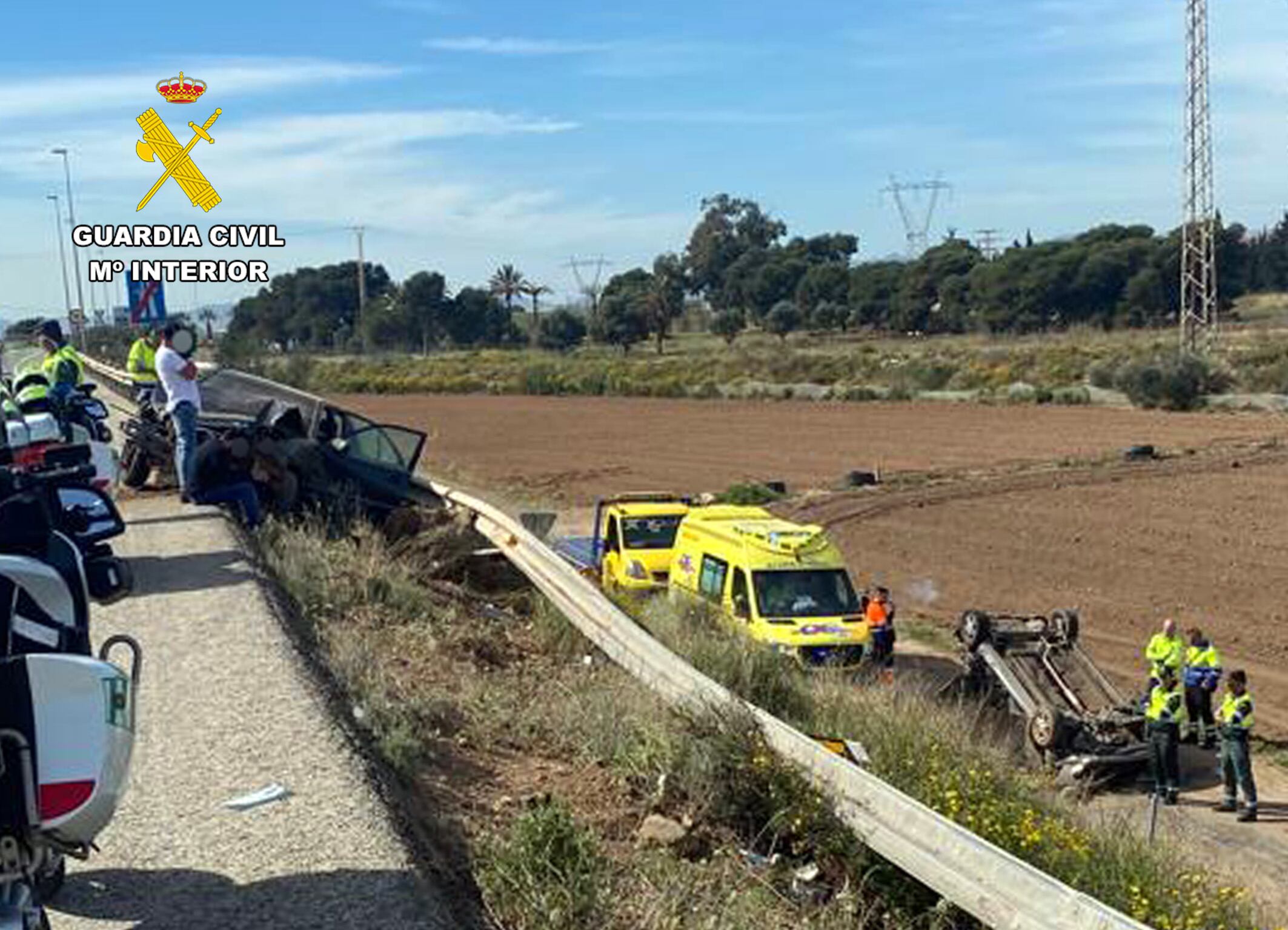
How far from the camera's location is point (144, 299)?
2056cm

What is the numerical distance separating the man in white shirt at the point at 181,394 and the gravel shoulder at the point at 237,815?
435 centimetres

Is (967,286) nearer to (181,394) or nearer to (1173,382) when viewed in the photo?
(1173,382)

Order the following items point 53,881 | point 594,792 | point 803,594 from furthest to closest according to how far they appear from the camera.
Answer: point 803,594 → point 594,792 → point 53,881

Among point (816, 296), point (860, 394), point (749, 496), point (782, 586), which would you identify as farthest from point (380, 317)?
point (782, 586)

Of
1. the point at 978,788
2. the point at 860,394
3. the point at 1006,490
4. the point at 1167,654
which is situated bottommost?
the point at 1006,490

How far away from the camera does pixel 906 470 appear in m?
44.9

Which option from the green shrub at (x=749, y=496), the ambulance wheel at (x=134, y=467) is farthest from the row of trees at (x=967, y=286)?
the ambulance wheel at (x=134, y=467)

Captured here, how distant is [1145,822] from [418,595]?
6.91m

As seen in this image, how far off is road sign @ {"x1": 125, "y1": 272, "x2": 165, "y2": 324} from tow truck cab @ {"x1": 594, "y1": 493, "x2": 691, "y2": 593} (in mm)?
7112

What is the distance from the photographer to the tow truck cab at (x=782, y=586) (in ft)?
57.7

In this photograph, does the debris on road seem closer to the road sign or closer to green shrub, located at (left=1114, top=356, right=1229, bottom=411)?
the road sign

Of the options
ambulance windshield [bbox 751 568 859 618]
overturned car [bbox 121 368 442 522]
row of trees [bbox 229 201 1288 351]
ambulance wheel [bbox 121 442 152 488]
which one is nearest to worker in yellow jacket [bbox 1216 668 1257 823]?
ambulance windshield [bbox 751 568 859 618]

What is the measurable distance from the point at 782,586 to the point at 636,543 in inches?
154

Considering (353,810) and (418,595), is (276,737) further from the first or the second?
(418,595)
